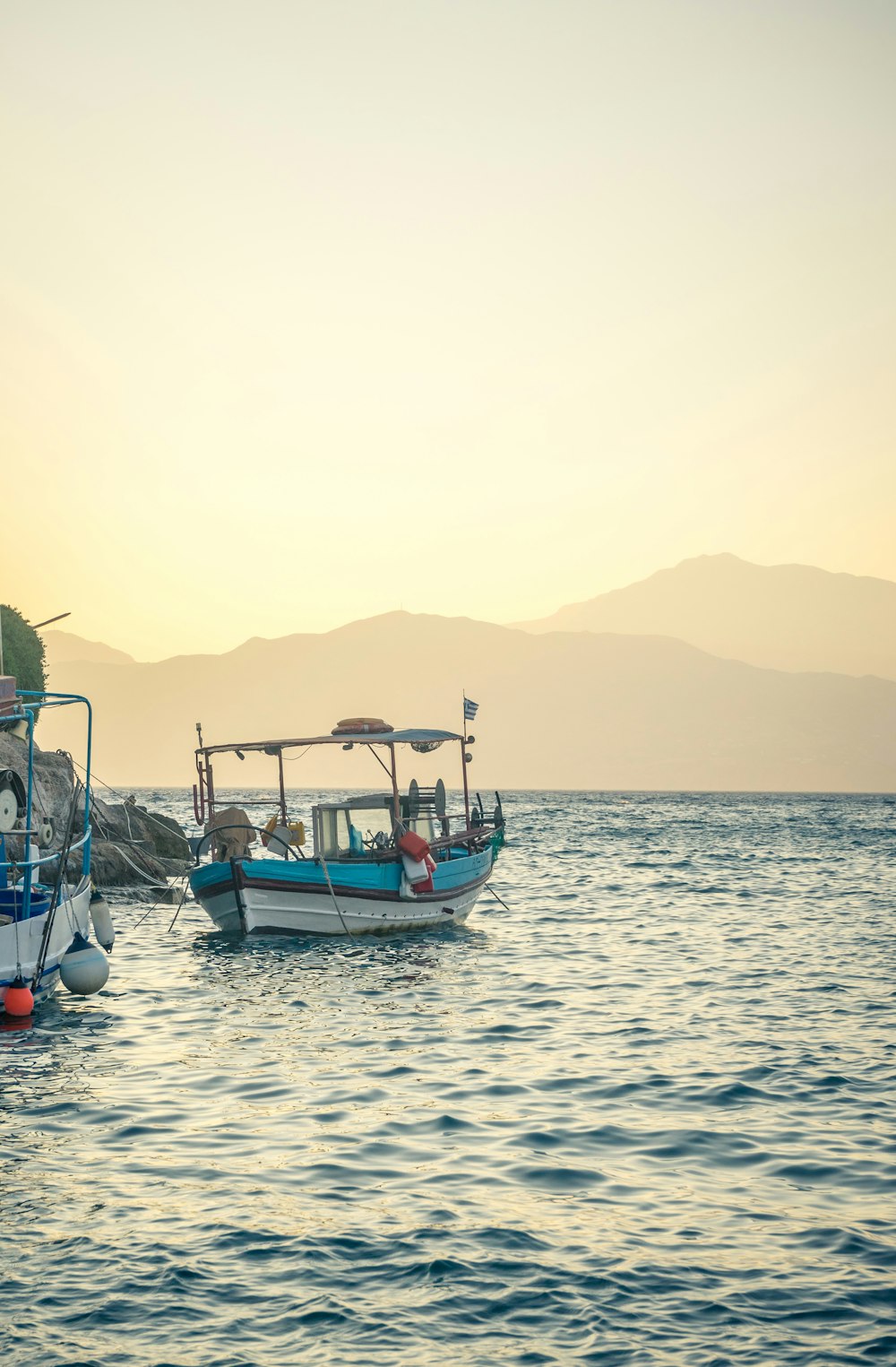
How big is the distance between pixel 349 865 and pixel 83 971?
7.59 metres

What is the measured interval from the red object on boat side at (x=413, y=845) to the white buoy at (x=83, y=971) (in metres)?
7.93

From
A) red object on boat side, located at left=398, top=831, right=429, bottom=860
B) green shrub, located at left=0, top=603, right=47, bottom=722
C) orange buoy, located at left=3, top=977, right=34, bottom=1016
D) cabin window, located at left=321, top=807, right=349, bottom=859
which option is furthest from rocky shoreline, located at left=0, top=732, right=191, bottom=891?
green shrub, located at left=0, top=603, right=47, bottom=722

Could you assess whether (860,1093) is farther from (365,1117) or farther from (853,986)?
(853,986)

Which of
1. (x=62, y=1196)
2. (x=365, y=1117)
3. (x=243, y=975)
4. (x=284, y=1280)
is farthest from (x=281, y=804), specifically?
(x=284, y=1280)

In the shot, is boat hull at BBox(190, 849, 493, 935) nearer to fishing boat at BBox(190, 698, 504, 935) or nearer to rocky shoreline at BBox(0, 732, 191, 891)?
fishing boat at BBox(190, 698, 504, 935)

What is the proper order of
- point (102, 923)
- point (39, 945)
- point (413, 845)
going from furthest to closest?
point (413, 845) → point (102, 923) → point (39, 945)

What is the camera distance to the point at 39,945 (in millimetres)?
19250

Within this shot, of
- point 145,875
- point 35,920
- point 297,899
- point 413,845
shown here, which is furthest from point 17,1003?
point 145,875

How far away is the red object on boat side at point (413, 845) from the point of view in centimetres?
2602

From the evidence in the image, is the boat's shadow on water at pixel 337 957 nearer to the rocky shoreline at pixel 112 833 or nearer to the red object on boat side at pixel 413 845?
the red object on boat side at pixel 413 845

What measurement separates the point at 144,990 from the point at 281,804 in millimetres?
9343

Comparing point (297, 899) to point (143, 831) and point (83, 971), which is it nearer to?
point (83, 971)

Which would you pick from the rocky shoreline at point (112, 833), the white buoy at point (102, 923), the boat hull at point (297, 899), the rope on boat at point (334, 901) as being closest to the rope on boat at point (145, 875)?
the rocky shoreline at point (112, 833)

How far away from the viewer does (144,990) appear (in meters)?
21.0
